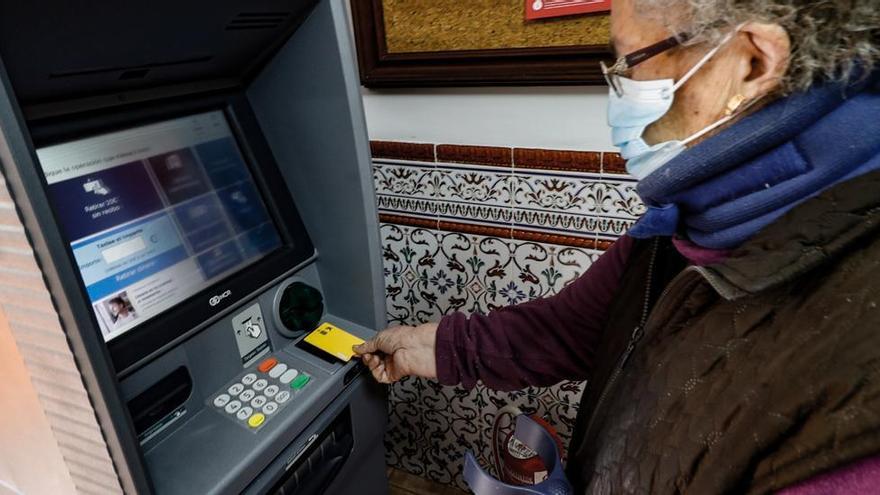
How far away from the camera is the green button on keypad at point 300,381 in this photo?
931mm

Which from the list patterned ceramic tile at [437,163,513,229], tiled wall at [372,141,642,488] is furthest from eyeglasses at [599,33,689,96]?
patterned ceramic tile at [437,163,513,229]

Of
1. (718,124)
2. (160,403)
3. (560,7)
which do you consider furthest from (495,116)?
(160,403)

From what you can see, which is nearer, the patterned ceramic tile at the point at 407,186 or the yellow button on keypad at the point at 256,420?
the yellow button on keypad at the point at 256,420

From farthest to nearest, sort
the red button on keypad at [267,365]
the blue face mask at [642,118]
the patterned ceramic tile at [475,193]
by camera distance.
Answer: the patterned ceramic tile at [475,193] → the red button on keypad at [267,365] → the blue face mask at [642,118]

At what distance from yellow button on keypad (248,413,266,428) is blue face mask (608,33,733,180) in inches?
27.4

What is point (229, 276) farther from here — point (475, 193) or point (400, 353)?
point (475, 193)

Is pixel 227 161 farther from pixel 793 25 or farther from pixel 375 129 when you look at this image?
pixel 793 25

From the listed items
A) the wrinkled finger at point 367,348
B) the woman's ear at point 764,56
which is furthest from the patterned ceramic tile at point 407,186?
the woman's ear at point 764,56

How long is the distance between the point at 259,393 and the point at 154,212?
34 cm

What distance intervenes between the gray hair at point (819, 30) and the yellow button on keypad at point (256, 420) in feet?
2.77

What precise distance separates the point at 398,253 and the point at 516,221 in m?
0.40

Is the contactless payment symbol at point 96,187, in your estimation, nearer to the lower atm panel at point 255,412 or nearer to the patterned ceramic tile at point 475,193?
the lower atm panel at point 255,412

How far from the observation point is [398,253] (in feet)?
5.38

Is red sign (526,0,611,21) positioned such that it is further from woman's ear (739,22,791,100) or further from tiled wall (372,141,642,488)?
woman's ear (739,22,791,100)
